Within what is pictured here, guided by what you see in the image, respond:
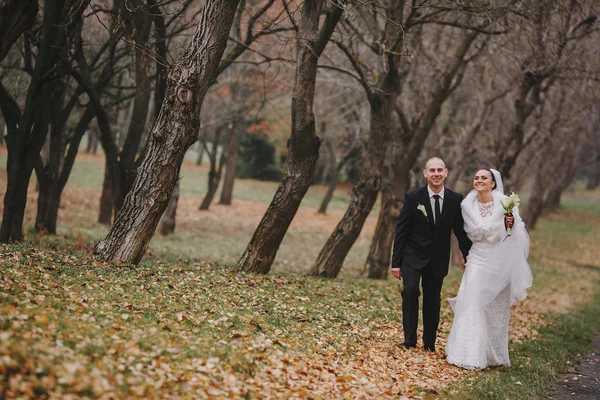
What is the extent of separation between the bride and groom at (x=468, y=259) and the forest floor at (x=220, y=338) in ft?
1.16

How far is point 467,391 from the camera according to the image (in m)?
6.36

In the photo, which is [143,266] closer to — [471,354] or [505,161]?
[471,354]

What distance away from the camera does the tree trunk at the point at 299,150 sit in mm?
10500

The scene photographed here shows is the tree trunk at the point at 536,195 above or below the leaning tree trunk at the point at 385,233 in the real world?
above

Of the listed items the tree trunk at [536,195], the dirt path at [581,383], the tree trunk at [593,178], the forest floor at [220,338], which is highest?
the tree trunk at [593,178]

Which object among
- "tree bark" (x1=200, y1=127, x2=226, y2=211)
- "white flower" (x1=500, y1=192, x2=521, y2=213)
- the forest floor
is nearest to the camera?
the forest floor

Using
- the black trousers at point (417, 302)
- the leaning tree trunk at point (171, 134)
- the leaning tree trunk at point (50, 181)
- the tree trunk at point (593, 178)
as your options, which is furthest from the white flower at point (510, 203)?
the tree trunk at point (593, 178)

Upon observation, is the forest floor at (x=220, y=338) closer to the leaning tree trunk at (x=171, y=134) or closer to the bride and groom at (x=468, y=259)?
the bride and groom at (x=468, y=259)

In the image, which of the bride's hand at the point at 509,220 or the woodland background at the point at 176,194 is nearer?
the woodland background at the point at 176,194

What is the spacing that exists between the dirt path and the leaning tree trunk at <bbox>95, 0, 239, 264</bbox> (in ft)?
17.8

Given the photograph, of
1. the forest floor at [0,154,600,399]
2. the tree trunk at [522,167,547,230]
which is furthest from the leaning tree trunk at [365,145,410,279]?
the tree trunk at [522,167,547,230]

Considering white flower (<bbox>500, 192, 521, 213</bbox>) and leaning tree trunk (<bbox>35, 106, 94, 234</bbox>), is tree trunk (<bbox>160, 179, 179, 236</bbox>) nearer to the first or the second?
leaning tree trunk (<bbox>35, 106, 94, 234</bbox>)

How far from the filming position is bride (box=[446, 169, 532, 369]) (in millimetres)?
7379

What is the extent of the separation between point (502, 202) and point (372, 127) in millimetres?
6295
